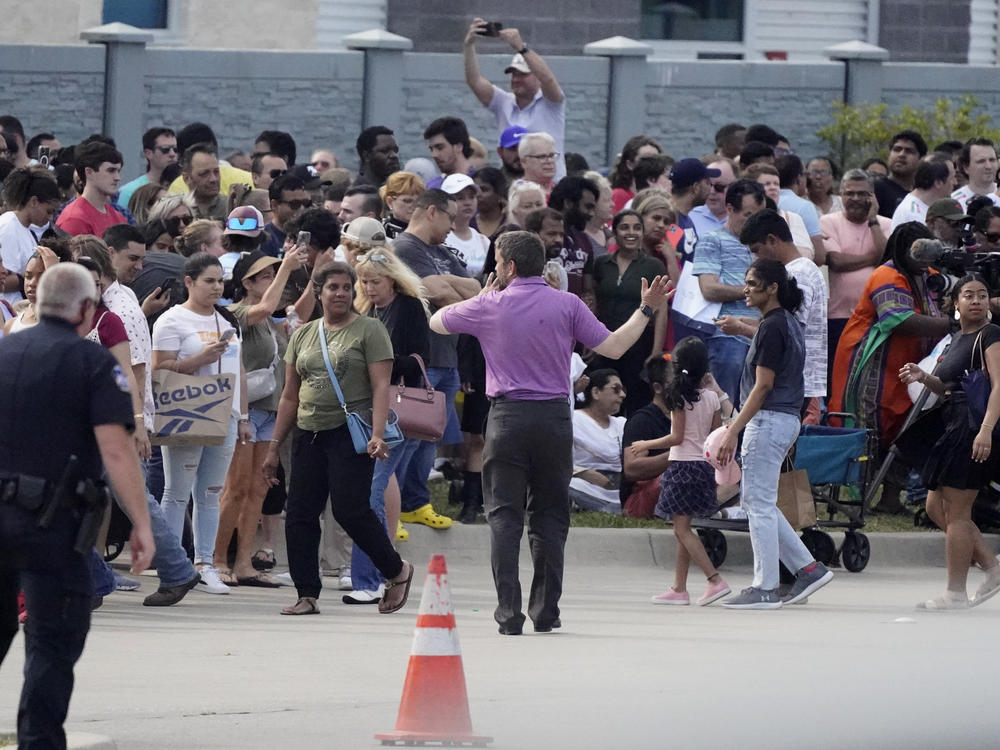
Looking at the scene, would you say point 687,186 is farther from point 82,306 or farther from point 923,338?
point 82,306

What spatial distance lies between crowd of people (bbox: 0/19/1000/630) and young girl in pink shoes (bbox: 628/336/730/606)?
18mm

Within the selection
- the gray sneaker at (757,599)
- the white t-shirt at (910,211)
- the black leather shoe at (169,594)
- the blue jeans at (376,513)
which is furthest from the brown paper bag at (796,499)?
the white t-shirt at (910,211)

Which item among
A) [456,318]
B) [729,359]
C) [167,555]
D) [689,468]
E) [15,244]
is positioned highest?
[15,244]

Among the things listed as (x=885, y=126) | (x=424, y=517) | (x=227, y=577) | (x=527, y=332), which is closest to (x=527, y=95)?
(x=424, y=517)

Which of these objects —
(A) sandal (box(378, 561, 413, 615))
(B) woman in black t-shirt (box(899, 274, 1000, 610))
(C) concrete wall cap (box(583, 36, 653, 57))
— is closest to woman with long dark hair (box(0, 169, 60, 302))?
(A) sandal (box(378, 561, 413, 615))

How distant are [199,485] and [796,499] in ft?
12.0

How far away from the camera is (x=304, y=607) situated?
1095 cm

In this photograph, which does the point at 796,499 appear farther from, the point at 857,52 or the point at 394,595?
the point at 857,52

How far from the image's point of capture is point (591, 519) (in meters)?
13.9

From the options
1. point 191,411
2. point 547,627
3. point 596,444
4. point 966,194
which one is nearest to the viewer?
point 547,627

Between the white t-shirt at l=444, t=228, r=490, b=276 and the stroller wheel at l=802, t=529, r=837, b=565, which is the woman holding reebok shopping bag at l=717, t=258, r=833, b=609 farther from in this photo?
the white t-shirt at l=444, t=228, r=490, b=276

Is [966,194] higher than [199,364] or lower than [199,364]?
higher

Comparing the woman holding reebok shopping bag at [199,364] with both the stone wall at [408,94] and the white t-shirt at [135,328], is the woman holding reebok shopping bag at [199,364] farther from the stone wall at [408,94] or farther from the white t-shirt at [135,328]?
the stone wall at [408,94]

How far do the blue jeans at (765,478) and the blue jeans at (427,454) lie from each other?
1981mm
